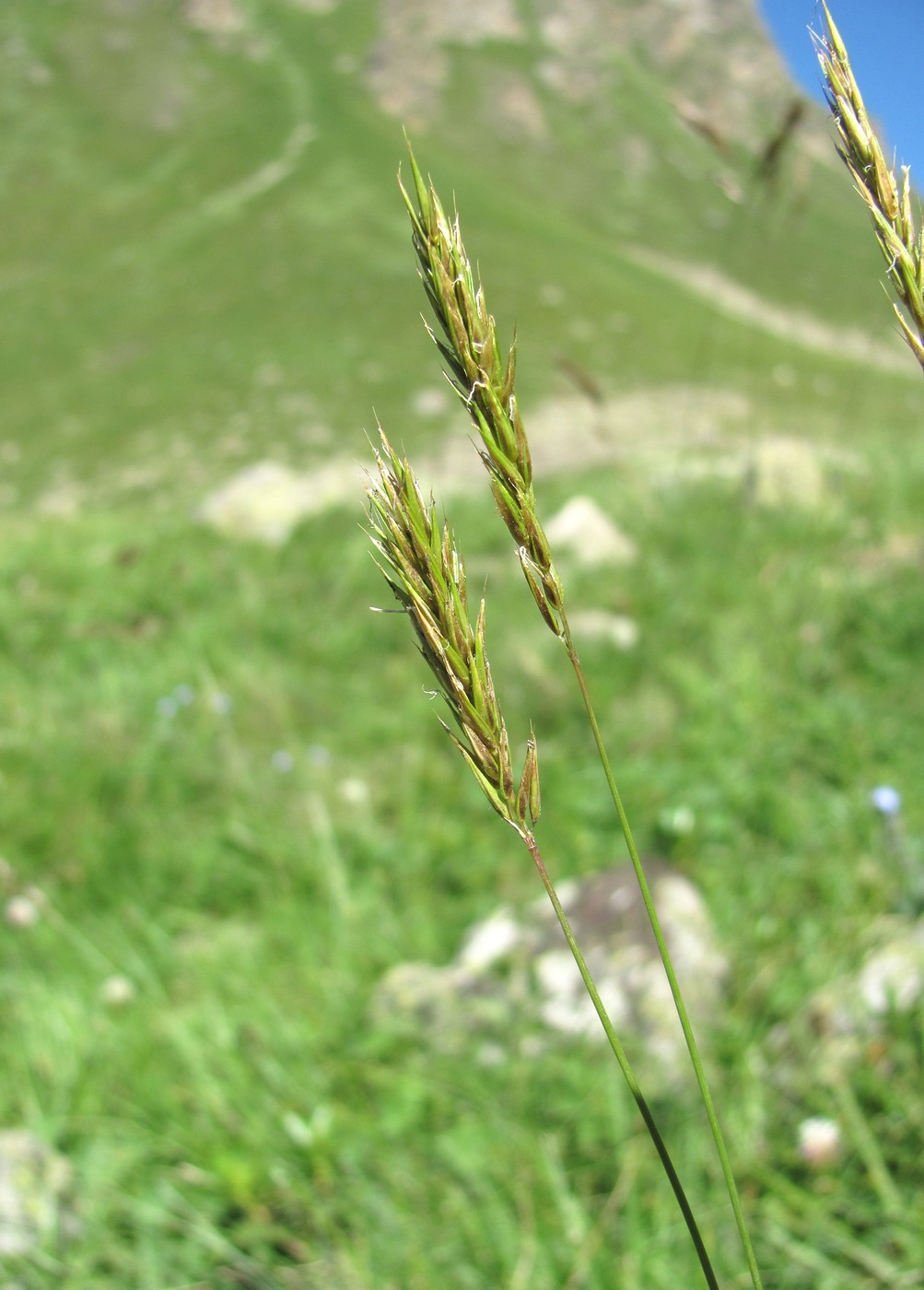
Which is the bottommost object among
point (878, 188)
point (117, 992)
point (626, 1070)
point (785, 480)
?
point (117, 992)

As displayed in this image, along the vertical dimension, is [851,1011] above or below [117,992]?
above

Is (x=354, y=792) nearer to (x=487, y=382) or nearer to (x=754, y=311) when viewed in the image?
(x=487, y=382)

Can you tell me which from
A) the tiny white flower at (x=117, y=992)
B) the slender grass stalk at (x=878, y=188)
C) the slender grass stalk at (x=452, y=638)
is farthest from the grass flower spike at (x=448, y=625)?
the tiny white flower at (x=117, y=992)

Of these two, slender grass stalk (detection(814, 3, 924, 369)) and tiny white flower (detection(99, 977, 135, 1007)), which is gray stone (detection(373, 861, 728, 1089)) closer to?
tiny white flower (detection(99, 977, 135, 1007))

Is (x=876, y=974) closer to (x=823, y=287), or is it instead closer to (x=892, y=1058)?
(x=892, y=1058)

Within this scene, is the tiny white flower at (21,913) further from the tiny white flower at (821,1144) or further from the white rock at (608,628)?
the white rock at (608,628)

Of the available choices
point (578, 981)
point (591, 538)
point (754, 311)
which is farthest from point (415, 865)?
point (754, 311)

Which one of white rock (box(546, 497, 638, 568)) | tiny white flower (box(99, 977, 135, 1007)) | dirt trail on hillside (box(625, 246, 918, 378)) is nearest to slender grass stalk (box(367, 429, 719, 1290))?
tiny white flower (box(99, 977, 135, 1007))
